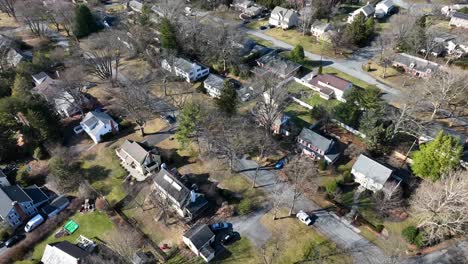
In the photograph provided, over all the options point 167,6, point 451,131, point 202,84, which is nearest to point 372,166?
point 451,131

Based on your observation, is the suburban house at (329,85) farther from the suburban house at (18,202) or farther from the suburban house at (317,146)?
the suburban house at (18,202)

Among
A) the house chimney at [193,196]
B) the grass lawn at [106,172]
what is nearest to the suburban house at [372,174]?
the house chimney at [193,196]

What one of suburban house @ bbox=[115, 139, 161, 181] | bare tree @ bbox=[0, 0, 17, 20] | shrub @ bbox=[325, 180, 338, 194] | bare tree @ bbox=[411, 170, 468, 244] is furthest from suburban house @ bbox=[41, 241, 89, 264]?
bare tree @ bbox=[0, 0, 17, 20]

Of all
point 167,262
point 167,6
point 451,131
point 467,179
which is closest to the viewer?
point 467,179

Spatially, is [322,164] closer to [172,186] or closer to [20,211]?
[172,186]

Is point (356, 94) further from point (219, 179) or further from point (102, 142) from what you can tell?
point (102, 142)

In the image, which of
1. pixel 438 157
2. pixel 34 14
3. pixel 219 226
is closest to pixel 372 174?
pixel 438 157
